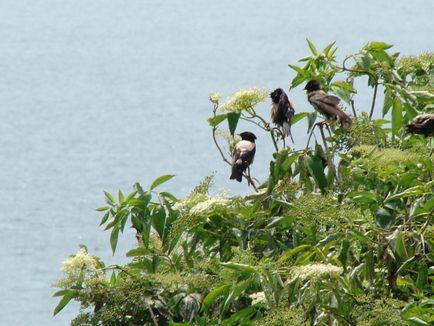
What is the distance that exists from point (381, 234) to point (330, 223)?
10 cm

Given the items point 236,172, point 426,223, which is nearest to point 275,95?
point 236,172

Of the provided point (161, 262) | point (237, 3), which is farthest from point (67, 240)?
point (237, 3)

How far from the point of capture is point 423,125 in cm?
274

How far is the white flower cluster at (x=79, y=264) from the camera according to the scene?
8.64 feet

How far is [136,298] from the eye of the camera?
2.69m

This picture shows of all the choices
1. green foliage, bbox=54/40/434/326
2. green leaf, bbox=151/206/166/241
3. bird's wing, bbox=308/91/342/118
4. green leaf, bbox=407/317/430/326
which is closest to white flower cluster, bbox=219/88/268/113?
green foliage, bbox=54/40/434/326

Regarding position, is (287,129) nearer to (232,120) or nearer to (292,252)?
(232,120)

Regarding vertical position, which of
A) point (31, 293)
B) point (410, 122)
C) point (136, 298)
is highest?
point (410, 122)

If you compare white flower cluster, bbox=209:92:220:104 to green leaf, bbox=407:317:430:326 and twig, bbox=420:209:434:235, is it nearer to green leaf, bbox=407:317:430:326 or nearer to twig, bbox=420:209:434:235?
twig, bbox=420:209:434:235

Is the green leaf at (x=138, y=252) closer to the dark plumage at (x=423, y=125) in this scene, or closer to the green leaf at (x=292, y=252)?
the green leaf at (x=292, y=252)

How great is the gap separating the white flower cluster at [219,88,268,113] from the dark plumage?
314 millimetres

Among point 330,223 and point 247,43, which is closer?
point 330,223

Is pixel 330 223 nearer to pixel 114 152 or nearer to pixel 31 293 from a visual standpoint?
pixel 31 293

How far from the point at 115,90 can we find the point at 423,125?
2607 centimetres
